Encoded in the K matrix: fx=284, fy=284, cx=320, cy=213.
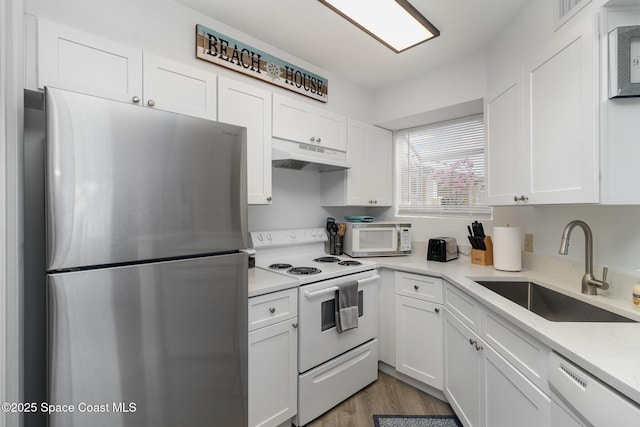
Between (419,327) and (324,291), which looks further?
(419,327)

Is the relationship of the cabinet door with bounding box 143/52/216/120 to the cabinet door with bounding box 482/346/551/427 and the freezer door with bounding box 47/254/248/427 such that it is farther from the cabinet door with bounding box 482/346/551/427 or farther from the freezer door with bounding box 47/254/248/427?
the cabinet door with bounding box 482/346/551/427

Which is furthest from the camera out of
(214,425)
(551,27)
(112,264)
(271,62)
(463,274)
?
(271,62)

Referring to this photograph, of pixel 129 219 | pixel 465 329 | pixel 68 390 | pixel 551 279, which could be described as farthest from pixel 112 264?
pixel 551 279

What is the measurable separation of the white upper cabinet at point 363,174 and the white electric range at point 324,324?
1.71ft

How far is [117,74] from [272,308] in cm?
143

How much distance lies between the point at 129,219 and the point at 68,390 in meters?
0.58

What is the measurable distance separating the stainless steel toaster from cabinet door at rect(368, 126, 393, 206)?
72 centimetres

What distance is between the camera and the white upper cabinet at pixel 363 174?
Answer: 104 inches

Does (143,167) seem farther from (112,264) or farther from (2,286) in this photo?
(2,286)

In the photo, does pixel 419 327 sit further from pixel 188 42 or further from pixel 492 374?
pixel 188 42

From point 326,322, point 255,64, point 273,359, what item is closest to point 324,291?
point 326,322

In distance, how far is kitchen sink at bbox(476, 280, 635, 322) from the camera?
52.4 inches

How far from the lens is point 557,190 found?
1375 mm

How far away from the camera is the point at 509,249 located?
6.38ft
